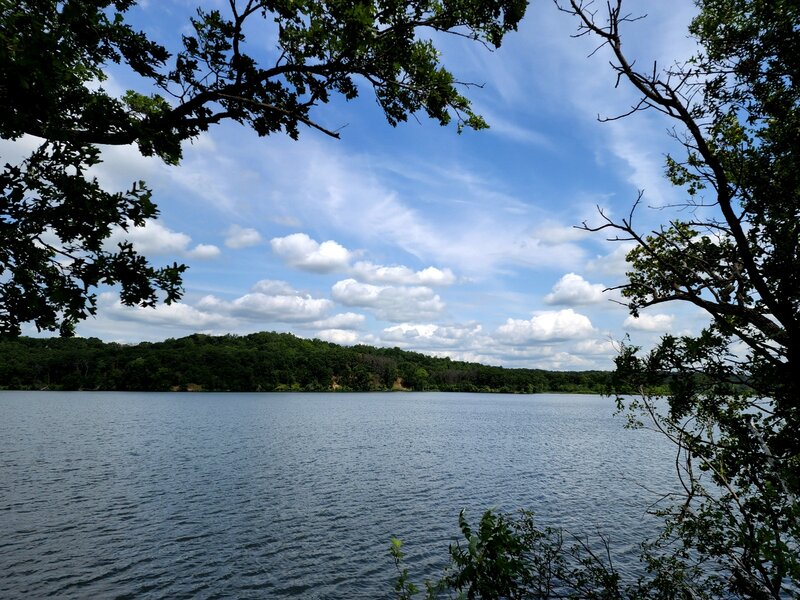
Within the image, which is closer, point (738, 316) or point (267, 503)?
point (738, 316)

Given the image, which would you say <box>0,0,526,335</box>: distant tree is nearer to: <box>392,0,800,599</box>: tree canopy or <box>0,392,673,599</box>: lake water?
<box>392,0,800,599</box>: tree canopy

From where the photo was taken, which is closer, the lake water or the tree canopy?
the tree canopy

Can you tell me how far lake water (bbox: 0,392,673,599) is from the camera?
1789 centimetres

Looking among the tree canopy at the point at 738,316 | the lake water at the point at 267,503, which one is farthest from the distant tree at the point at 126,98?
the lake water at the point at 267,503

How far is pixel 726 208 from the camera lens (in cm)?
552

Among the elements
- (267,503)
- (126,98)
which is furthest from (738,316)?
(267,503)

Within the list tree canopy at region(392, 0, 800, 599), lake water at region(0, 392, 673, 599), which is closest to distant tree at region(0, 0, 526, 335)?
tree canopy at region(392, 0, 800, 599)

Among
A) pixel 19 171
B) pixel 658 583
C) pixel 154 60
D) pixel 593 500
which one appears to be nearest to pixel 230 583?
pixel 658 583

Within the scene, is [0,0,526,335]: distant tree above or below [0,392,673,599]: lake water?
above

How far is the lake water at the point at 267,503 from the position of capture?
1789 centimetres

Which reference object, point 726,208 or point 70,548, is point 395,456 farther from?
point 726,208

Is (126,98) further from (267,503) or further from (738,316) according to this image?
(267,503)

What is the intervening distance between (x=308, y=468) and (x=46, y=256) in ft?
115

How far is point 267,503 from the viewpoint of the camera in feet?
91.6
